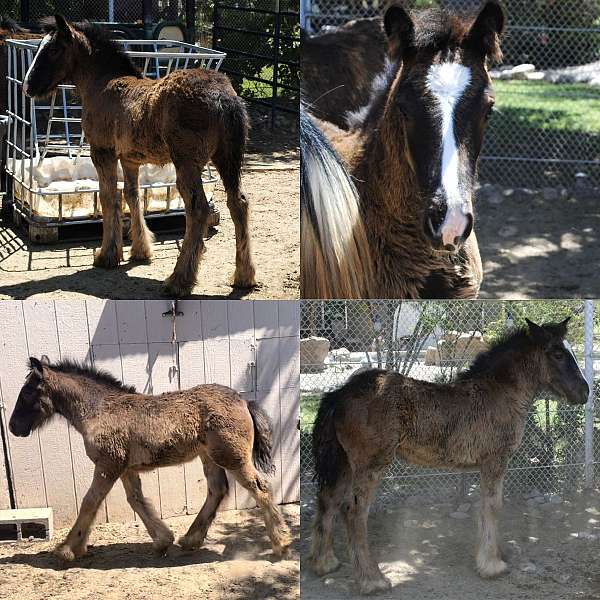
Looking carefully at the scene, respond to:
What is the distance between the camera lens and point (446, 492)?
373 centimetres

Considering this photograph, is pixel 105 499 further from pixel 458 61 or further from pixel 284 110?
pixel 458 61

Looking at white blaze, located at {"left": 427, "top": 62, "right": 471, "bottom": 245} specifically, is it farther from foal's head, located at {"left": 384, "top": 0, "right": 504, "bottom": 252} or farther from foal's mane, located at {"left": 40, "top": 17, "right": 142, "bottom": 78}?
foal's mane, located at {"left": 40, "top": 17, "right": 142, "bottom": 78}

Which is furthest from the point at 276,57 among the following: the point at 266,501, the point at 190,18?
the point at 266,501

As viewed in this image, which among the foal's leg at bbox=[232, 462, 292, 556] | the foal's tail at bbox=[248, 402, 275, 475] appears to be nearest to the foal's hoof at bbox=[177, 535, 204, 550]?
the foal's leg at bbox=[232, 462, 292, 556]

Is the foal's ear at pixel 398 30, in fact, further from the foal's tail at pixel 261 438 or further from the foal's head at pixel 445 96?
the foal's tail at pixel 261 438

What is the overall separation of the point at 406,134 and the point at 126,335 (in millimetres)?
1573

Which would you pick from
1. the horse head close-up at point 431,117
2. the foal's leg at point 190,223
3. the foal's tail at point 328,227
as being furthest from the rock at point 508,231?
the foal's leg at point 190,223

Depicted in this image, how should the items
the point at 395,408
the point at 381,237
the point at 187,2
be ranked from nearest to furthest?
1. the point at 381,237
2. the point at 187,2
3. the point at 395,408

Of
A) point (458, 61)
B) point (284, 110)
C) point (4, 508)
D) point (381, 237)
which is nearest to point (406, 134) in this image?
point (458, 61)

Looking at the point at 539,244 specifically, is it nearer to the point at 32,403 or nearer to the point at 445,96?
the point at 445,96

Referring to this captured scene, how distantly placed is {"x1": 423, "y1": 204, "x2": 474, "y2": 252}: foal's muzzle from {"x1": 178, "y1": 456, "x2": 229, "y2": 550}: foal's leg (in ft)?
5.14

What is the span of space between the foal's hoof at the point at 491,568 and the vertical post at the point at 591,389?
2.32 ft

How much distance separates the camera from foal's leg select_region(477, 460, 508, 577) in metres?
3.42

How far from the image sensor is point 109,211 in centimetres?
320
